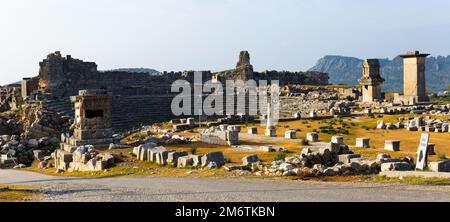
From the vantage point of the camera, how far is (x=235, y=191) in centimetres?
1300

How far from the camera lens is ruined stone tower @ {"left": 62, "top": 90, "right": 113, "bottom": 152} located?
2428cm

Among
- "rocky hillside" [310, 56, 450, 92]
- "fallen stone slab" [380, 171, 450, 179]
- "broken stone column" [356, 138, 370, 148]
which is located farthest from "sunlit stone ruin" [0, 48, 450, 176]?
"rocky hillside" [310, 56, 450, 92]

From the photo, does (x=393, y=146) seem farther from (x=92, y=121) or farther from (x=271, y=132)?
(x=92, y=121)

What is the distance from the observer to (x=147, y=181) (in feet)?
51.8

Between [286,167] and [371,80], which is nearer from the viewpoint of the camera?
[286,167]

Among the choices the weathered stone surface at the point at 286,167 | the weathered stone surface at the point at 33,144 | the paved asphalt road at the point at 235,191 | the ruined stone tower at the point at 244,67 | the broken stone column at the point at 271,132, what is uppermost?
the ruined stone tower at the point at 244,67

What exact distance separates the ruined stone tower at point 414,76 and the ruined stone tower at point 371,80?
2.22m

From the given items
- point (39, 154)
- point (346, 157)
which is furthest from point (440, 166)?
point (39, 154)

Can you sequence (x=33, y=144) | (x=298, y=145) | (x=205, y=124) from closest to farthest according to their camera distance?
(x=298, y=145) < (x=33, y=144) < (x=205, y=124)

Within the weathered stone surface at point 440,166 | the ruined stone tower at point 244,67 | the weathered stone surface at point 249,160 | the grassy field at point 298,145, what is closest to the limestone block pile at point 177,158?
the grassy field at point 298,145

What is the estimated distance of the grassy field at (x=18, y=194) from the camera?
1280cm

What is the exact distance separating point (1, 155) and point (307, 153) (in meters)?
15.8

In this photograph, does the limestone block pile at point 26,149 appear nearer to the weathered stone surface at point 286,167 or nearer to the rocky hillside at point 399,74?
the weathered stone surface at point 286,167

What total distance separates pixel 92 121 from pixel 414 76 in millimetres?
26131
